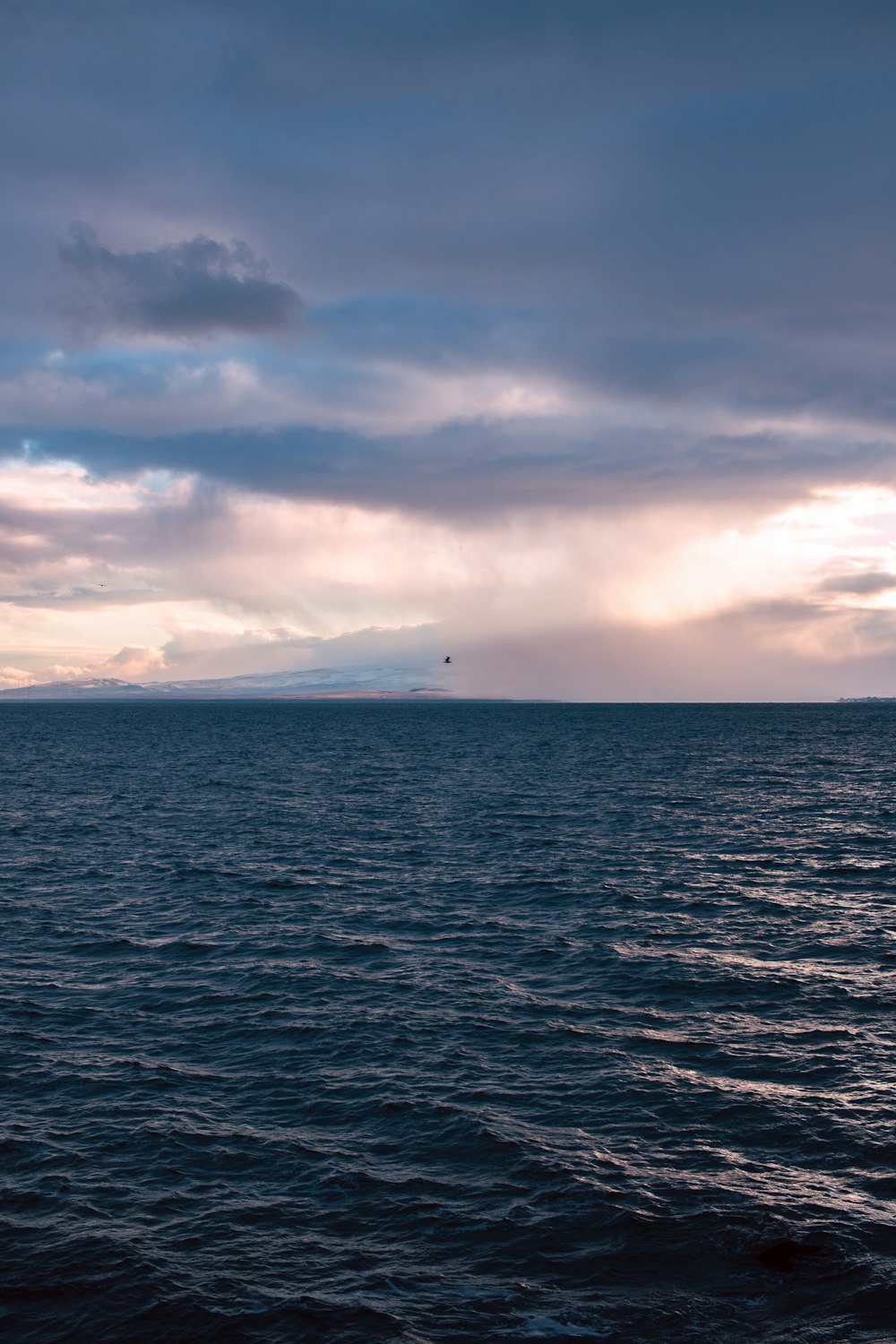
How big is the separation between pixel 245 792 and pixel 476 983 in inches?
2579

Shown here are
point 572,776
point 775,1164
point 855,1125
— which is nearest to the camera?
point 775,1164

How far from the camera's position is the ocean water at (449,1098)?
56.2 ft

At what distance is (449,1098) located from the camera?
2439 centimetres

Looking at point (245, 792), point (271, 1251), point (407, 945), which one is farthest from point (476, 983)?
point (245, 792)

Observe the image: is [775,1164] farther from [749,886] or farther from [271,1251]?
[749,886]

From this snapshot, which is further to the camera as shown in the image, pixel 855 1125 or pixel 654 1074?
pixel 654 1074

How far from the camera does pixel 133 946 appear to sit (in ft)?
125

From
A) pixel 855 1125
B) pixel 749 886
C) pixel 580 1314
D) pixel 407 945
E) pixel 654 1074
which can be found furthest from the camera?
pixel 749 886

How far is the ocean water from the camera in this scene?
17141mm

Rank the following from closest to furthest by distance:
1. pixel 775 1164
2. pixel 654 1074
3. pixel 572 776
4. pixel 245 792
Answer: pixel 775 1164, pixel 654 1074, pixel 245 792, pixel 572 776

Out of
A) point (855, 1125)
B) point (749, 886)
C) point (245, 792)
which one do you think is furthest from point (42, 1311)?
point (245, 792)

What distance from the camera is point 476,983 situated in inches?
1308

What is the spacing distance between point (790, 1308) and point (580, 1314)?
3.54m

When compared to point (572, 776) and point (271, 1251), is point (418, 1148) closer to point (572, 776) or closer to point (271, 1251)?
point (271, 1251)
